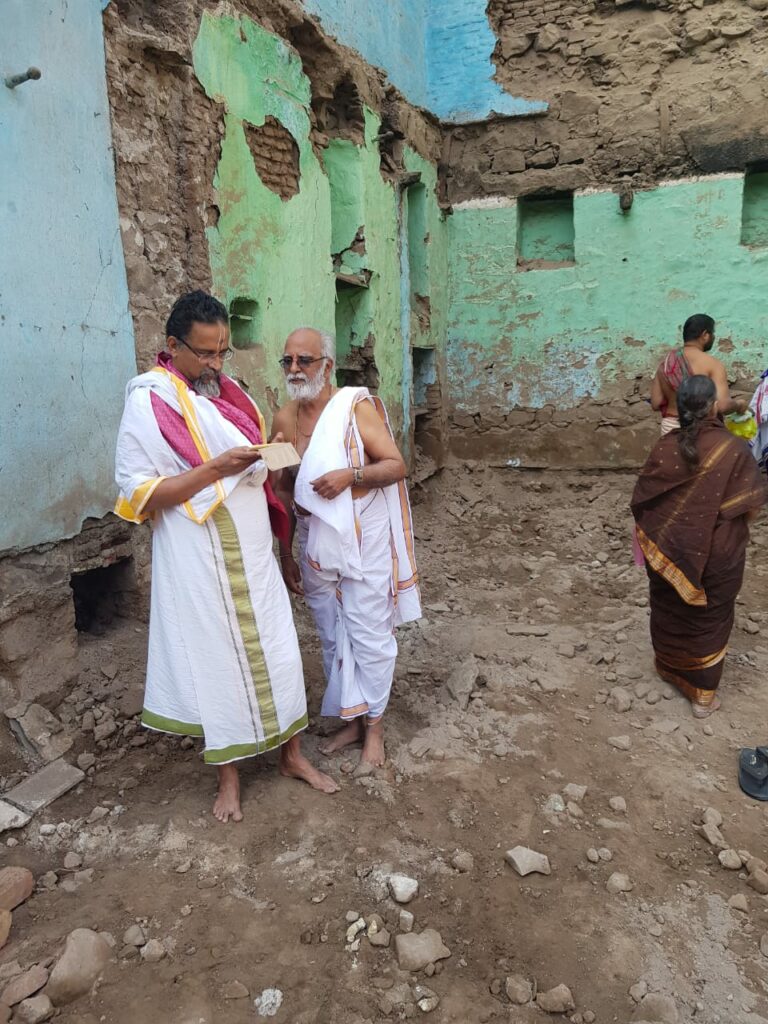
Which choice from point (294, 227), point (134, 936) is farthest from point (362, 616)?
point (294, 227)

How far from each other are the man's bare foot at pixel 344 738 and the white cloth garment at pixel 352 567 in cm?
9

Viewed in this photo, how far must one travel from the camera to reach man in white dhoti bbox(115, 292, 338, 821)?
219 centimetres

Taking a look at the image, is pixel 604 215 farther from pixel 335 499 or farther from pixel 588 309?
pixel 335 499

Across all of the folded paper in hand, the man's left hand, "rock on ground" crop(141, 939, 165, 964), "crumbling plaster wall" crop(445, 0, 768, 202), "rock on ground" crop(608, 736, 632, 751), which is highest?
"crumbling plaster wall" crop(445, 0, 768, 202)

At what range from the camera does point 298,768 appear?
2.65 metres

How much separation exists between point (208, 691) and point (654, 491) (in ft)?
6.93

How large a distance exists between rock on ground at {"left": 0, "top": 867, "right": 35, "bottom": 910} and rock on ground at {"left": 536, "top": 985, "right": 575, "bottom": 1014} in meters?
1.49

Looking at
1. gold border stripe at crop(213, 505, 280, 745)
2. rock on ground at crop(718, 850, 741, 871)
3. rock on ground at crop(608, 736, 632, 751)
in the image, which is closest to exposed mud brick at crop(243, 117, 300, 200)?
gold border stripe at crop(213, 505, 280, 745)

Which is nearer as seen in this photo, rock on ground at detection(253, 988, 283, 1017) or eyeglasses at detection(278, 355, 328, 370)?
rock on ground at detection(253, 988, 283, 1017)

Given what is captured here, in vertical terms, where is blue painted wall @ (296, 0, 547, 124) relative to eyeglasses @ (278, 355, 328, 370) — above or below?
above

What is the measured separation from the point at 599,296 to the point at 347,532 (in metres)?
5.17

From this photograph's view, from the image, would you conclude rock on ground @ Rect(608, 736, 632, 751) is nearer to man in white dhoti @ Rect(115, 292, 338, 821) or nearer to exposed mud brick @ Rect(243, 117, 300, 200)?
man in white dhoti @ Rect(115, 292, 338, 821)

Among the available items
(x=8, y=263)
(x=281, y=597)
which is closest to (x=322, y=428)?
(x=281, y=597)

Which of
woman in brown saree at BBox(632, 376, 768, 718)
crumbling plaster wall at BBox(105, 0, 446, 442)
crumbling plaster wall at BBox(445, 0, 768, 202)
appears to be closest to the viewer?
woman in brown saree at BBox(632, 376, 768, 718)
